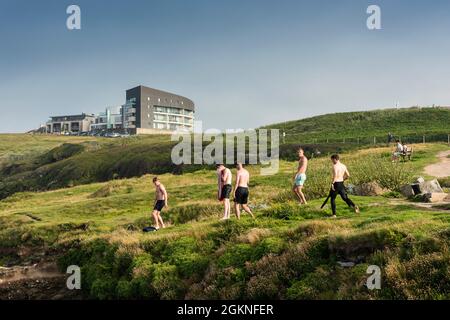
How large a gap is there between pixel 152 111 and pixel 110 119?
25730 millimetres

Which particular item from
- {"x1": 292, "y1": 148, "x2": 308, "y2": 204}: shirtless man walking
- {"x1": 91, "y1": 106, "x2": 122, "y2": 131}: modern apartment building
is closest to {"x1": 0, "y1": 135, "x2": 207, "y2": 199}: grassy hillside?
{"x1": 292, "y1": 148, "x2": 308, "y2": 204}: shirtless man walking

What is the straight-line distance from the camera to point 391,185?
2377 centimetres

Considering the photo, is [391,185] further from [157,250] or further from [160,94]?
[160,94]

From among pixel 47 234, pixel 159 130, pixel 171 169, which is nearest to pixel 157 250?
pixel 47 234

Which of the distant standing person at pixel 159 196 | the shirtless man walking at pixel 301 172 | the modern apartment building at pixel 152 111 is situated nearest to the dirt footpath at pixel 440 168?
the shirtless man walking at pixel 301 172

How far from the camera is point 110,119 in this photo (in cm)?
18512

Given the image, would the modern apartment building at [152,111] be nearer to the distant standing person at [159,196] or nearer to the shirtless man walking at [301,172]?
the distant standing person at [159,196]

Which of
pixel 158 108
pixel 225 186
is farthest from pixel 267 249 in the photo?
pixel 158 108

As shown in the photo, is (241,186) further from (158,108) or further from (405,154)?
(158,108)

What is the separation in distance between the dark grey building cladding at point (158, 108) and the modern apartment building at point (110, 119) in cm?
1518

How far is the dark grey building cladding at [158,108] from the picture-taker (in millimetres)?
163000

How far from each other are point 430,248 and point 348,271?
2.19 metres

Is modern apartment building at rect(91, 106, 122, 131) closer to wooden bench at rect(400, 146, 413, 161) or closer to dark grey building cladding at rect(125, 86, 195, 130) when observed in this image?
dark grey building cladding at rect(125, 86, 195, 130)

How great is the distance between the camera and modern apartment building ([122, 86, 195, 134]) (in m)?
163
